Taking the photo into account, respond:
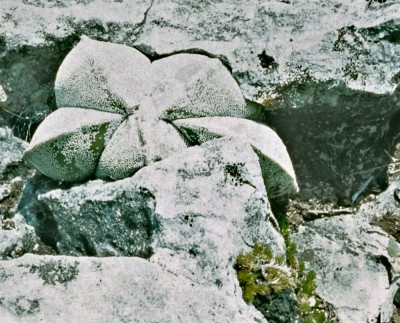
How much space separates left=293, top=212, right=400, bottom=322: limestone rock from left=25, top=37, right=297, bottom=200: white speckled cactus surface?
1.43 feet

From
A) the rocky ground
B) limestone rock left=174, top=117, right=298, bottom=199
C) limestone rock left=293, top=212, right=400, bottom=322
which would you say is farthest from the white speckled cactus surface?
limestone rock left=293, top=212, right=400, bottom=322

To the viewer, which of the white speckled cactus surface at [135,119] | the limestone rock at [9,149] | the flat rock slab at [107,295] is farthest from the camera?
the limestone rock at [9,149]

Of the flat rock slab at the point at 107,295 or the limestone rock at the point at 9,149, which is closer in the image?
the flat rock slab at the point at 107,295

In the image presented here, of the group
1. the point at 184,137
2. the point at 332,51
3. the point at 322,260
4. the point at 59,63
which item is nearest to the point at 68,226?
the point at 184,137

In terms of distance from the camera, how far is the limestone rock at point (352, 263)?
3.63 m

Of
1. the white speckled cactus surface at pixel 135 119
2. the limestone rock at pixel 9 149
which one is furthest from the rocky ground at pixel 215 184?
the white speckled cactus surface at pixel 135 119

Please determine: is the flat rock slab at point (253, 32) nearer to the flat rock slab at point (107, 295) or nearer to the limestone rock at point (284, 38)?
the limestone rock at point (284, 38)

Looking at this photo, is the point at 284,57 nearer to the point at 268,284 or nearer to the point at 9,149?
the point at 268,284

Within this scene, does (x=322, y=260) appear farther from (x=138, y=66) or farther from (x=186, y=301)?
(x=138, y=66)

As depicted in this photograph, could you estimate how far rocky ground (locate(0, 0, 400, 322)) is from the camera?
2.91m

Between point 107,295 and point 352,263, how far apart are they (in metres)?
1.66

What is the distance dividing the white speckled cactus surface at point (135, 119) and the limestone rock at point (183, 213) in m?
0.19

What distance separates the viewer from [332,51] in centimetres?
367

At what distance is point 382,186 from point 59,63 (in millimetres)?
2218
